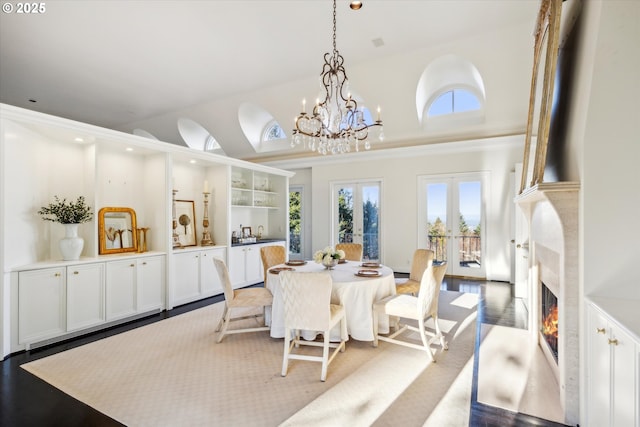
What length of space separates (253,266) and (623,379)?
5361 millimetres

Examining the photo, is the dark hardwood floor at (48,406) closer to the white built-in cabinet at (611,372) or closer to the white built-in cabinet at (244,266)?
the white built-in cabinet at (611,372)

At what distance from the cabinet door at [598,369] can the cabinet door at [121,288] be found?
4590mm

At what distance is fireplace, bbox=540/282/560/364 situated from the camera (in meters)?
2.58

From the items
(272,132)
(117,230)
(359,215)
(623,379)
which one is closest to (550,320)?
(623,379)

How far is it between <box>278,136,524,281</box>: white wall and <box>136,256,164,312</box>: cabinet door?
14.1 ft

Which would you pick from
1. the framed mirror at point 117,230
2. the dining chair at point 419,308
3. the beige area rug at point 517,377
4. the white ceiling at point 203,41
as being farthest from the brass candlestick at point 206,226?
the beige area rug at point 517,377

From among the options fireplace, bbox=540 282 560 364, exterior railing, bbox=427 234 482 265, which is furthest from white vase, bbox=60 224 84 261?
exterior railing, bbox=427 234 482 265

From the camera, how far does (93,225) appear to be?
153 inches

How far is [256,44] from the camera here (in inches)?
187

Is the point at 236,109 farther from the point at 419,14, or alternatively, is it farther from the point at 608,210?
the point at 608,210

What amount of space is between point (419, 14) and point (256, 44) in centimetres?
240

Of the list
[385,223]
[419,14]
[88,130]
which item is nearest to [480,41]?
[419,14]

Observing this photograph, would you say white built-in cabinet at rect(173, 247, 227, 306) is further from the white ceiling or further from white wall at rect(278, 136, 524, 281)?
white wall at rect(278, 136, 524, 281)

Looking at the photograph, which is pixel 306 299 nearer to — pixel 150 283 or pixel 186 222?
pixel 150 283
